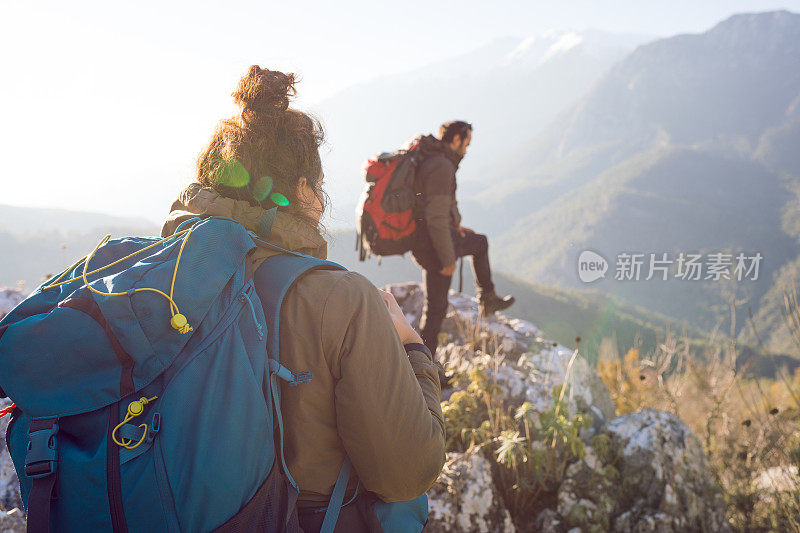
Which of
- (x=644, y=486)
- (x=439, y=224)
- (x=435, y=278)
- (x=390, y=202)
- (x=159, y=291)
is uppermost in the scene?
(x=159, y=291)

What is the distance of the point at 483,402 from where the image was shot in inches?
140

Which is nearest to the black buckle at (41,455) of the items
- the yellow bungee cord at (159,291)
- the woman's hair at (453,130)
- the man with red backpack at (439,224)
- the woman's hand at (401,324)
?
the yellow bungee cord at (159,291)

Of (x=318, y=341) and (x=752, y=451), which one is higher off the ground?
(x=318, y=341)

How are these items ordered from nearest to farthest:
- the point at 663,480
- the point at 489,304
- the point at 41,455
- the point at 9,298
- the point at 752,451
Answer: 1. the point at 41,455
2. the point at 663,480
3. the point at 9,298
4. the point at 752,451
5. the point at 489,304

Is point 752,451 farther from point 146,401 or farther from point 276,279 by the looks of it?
point 146,401

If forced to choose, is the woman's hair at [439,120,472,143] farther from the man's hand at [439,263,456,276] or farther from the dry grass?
the dry grass

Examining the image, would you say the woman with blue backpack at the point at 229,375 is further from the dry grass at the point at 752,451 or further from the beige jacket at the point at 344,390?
the dry grass at the point at 752,451

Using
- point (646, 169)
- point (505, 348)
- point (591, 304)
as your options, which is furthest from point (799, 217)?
point (505, 348)

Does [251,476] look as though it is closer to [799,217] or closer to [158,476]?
[158,476]

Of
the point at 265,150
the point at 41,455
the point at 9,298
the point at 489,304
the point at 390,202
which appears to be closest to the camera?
the point at 41,455

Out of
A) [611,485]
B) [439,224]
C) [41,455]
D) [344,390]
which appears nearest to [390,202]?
[439,224]

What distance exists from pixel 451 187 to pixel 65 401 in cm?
332

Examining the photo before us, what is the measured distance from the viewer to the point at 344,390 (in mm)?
1194

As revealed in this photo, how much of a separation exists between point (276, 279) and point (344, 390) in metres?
0.34
